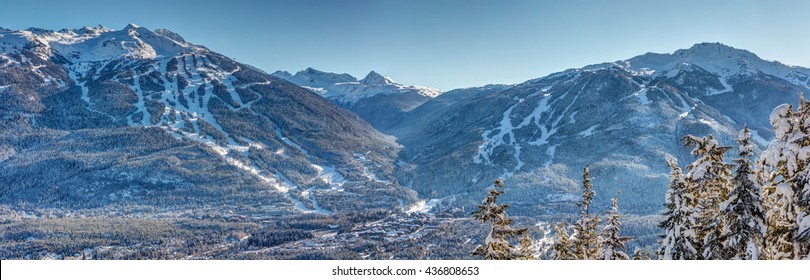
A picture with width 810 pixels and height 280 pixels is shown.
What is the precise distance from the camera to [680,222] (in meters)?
18.1

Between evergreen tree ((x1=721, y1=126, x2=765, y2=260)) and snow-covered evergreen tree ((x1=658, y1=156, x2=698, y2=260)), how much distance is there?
120 inches

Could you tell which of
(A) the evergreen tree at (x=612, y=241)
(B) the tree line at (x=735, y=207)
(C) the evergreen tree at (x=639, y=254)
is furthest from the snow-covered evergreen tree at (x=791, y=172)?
(C) the evergreen tree at (x=639, y=254)

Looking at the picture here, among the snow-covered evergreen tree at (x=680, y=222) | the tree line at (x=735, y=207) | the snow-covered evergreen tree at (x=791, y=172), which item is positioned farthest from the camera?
the snow-covered evergreen tree at (x=680, y=222)

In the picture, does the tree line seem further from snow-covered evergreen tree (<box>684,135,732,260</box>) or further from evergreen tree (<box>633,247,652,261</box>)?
evergreen tree (<box>633,247,652,261</box>)

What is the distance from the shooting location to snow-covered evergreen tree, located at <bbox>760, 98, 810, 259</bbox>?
467 inches

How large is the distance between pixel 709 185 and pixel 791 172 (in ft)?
17.1

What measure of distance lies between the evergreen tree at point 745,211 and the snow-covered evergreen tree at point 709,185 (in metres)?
1.26

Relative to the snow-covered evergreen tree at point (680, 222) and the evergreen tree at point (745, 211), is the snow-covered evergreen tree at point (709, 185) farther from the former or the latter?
the evergreen tree at point (745, 211)

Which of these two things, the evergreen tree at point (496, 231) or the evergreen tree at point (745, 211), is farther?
the evergreen tree at point (496, 231)

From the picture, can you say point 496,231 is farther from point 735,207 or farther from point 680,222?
point 680,222

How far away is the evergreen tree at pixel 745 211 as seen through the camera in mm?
13875

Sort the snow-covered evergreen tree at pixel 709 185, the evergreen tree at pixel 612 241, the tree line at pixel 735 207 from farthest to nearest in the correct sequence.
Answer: the evergreen tree at pixel 612 241, the snow-covered evergreen tree at pixel 709 185, the tree line at pixel 735 207

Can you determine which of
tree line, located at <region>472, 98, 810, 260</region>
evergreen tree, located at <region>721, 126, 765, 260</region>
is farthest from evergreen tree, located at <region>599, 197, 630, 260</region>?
evergreen tree, located at <region>721, 126, 765, 260</region>
